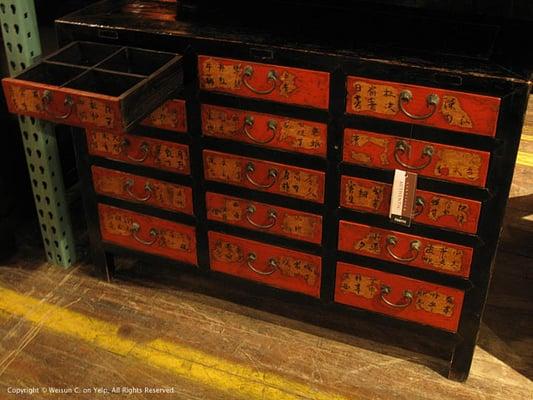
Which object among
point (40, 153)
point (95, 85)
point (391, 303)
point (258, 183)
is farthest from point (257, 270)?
point (40, 153)

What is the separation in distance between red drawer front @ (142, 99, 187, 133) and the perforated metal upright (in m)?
0.49

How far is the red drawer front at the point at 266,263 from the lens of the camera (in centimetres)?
218

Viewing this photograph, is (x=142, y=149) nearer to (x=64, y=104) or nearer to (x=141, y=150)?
(x=141, y=150)

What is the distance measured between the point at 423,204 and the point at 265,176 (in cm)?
50

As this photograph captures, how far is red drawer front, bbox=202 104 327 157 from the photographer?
6.35ft

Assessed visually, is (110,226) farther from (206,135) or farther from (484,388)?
(484,388)

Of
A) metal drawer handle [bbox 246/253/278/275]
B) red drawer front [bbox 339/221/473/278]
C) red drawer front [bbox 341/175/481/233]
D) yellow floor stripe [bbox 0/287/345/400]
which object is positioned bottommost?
yellow floor stripe [bbox 0/287/345/400]

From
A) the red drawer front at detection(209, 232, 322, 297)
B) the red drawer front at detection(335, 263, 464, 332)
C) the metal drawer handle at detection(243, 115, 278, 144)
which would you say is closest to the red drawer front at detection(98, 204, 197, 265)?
the red drawer front at detection(209, 232, 322, 297)

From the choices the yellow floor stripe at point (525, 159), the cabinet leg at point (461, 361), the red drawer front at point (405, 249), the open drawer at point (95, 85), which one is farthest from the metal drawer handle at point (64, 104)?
the yellow floor stripe at point (525, 159)

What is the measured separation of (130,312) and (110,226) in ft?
1.08

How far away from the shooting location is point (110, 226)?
2428 mm

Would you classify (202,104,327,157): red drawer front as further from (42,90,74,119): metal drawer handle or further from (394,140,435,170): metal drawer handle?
(42,90,74,119): metal drawer handle

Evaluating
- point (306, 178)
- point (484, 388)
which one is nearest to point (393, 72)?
point (306, 178)

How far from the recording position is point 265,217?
2.15 meters
